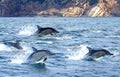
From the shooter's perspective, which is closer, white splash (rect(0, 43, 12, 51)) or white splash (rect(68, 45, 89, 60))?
white splash (rect(68, 45, 89, 60))

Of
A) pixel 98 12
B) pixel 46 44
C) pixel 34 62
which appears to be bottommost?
pixel 98 12

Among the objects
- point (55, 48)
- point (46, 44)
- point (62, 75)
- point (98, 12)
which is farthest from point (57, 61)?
point (98, 12)

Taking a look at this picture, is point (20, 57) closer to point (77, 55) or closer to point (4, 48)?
point (77, 55)

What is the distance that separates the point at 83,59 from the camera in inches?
1182

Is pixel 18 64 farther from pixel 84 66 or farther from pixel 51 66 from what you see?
pixel 84 66

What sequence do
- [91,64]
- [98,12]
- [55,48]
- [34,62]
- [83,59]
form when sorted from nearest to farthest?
[34,62], [91,64], [83,59], [55,48], [98,12]

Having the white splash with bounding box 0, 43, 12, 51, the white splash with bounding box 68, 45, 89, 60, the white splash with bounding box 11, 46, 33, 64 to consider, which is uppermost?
the white splash with bounding box 11, 46, 33, 64

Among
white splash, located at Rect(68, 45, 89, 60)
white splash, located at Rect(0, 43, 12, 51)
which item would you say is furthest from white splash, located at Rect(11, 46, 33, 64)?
white splash, located at Rect(68, 45, 89, 60)

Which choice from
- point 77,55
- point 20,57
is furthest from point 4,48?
point 77,55

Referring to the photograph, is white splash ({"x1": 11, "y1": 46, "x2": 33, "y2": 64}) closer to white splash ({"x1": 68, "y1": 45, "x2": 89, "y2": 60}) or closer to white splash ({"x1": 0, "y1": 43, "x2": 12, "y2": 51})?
white splash ({"x1": 0, "y1": 43, "x2": 12, "y2": 51})

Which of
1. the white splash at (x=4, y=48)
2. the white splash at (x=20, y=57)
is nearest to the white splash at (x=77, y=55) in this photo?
the white splash at (x=20, y=57)

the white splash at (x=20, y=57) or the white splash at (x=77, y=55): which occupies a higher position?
the white splash at (x=20, y=57)

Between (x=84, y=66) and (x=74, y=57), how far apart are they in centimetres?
346

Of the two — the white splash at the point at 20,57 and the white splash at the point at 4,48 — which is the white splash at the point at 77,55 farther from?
A: the white splash at the point at 4,48
